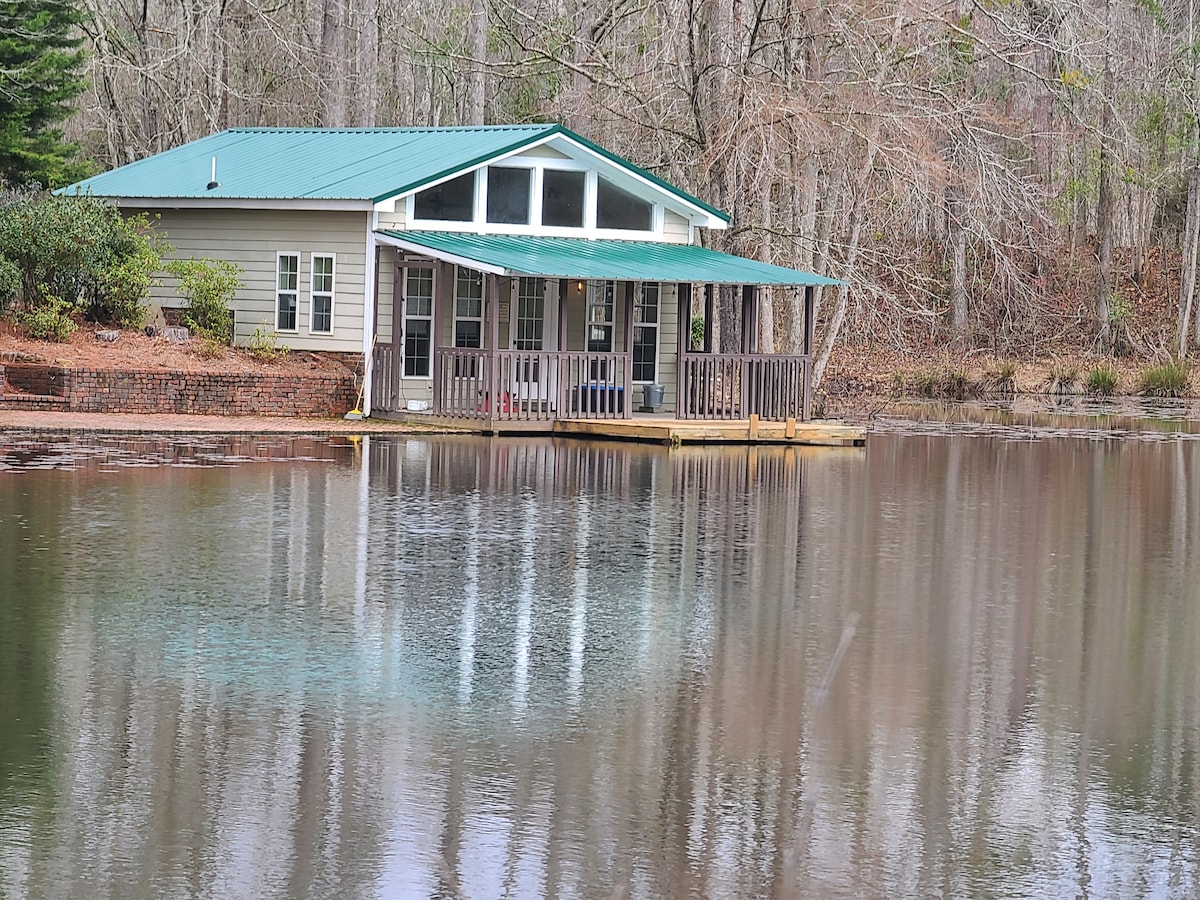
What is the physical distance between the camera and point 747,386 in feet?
112

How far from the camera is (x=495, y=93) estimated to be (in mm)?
59969

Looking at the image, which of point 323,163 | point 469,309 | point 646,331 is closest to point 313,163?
point 323,163

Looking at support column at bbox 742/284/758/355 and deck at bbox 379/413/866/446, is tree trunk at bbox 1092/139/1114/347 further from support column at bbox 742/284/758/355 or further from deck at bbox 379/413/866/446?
deck at bbox 379/413/866/446

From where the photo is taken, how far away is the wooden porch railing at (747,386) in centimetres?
3378

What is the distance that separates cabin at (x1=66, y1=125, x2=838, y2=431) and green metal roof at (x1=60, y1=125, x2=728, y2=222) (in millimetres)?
69

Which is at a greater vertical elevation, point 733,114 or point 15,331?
point 733,114

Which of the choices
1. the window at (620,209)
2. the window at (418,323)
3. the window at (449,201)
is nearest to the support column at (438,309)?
the window at (418,323)

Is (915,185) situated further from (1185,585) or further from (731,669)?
(731,669)

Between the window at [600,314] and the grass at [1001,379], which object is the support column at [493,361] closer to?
the window at [600,314]

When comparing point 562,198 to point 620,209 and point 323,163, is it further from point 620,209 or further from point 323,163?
point 323,163

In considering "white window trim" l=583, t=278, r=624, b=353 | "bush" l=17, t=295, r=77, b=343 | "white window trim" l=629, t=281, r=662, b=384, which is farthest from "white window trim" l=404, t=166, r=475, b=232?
"bush" l=17, t=295, r=77, b=343

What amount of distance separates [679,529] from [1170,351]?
152ft

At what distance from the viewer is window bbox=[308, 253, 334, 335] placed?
112 feet

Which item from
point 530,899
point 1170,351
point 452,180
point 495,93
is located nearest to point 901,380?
point 1170,351
